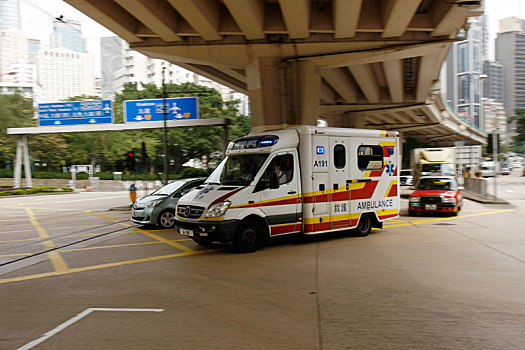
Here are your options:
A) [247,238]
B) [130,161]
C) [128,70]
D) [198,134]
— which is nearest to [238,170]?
[247,238]

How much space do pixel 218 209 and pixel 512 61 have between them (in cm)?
18499

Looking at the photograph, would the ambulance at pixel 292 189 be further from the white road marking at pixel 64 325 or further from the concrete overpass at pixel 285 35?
the concrete overpass at pixel 285 35

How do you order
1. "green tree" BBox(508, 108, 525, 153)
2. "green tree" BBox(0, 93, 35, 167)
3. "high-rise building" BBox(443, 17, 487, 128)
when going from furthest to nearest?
"high-rise building" BBox(443, 17, 487, 128)
"green tree" BBox(508, 108, 525, 153)
"green tree" BBox(0, 93, 35, 167)

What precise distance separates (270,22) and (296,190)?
7.86 meters

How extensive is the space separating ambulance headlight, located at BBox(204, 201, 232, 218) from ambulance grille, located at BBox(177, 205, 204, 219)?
0.24m

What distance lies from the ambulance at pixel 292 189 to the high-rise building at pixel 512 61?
170 metres

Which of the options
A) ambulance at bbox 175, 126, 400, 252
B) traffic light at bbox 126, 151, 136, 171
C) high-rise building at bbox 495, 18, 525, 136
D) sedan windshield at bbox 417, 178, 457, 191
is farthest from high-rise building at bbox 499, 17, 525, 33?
ambulance at bbox 175, 126, 400, 252

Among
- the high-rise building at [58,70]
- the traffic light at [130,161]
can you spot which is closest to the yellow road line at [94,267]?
the traffic light at [130,161]

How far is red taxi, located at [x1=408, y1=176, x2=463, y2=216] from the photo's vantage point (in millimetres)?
16594

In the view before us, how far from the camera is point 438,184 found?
17641 mm

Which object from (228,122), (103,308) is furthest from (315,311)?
(228,122)

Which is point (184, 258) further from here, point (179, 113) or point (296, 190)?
point (179, 113)

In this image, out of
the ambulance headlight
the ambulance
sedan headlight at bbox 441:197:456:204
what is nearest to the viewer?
the ambulance headlight

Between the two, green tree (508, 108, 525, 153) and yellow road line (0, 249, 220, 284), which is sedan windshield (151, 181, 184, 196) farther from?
green tree (508, 108, 525, 153)
